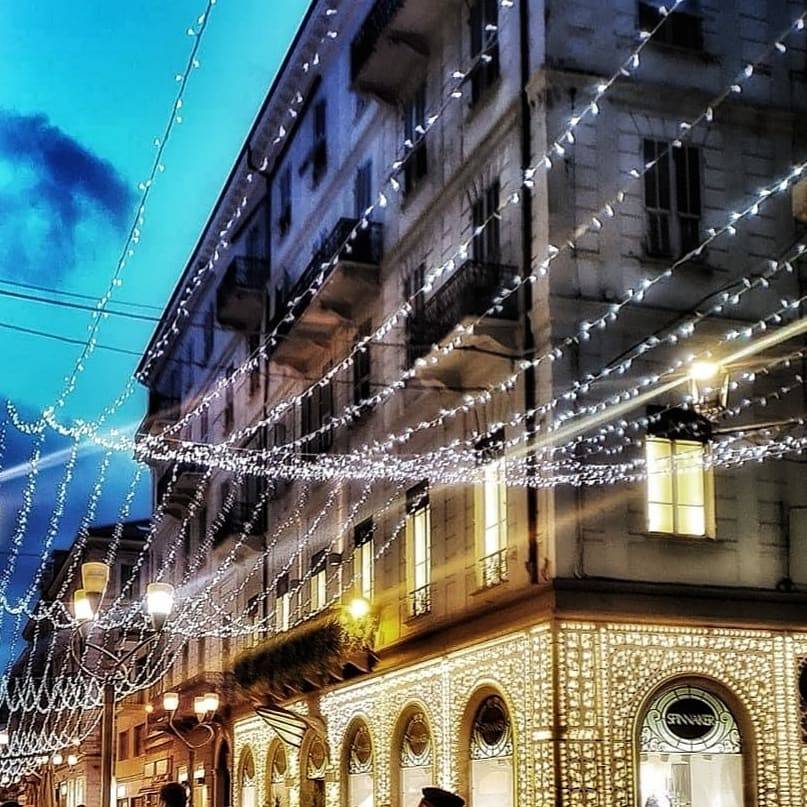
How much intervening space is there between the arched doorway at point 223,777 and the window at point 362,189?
14077mm

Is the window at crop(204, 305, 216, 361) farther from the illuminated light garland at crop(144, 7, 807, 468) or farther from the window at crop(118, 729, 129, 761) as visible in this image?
the window at crop(118, 729, 129, 761)

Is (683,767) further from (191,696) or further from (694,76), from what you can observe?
(191,696)

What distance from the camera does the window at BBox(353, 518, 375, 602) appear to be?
2519 cm

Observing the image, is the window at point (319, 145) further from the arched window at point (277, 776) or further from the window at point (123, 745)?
the window at point (123, 745)

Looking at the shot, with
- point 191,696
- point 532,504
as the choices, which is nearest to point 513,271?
point 532,504

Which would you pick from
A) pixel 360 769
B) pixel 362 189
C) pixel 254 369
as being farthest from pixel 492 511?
pixel 254 369

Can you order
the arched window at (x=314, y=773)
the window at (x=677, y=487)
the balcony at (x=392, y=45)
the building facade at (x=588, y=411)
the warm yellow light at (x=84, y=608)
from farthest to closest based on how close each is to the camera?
1. the arched window at (x=314, y=773)
2. the balcony at (x=392, y=45)
3. the window at (x=677, y=487)
4. the building facade at (x=588, y=411)
5. the warm yellow light at (x=84, y=608)

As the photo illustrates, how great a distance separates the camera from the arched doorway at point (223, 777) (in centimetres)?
3434

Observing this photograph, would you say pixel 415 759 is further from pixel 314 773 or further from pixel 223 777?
pixel 223 777

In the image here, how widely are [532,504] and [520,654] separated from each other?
1890mm

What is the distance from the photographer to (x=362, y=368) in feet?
85.9

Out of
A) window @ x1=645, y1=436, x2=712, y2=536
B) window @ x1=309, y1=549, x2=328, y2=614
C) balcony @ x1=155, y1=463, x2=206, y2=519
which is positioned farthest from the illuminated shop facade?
balcony @ x1=155, y1=463, x2=206, y2=519

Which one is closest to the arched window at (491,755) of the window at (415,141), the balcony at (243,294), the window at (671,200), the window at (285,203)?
the window at (671,200)

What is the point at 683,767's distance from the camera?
18.2 m
